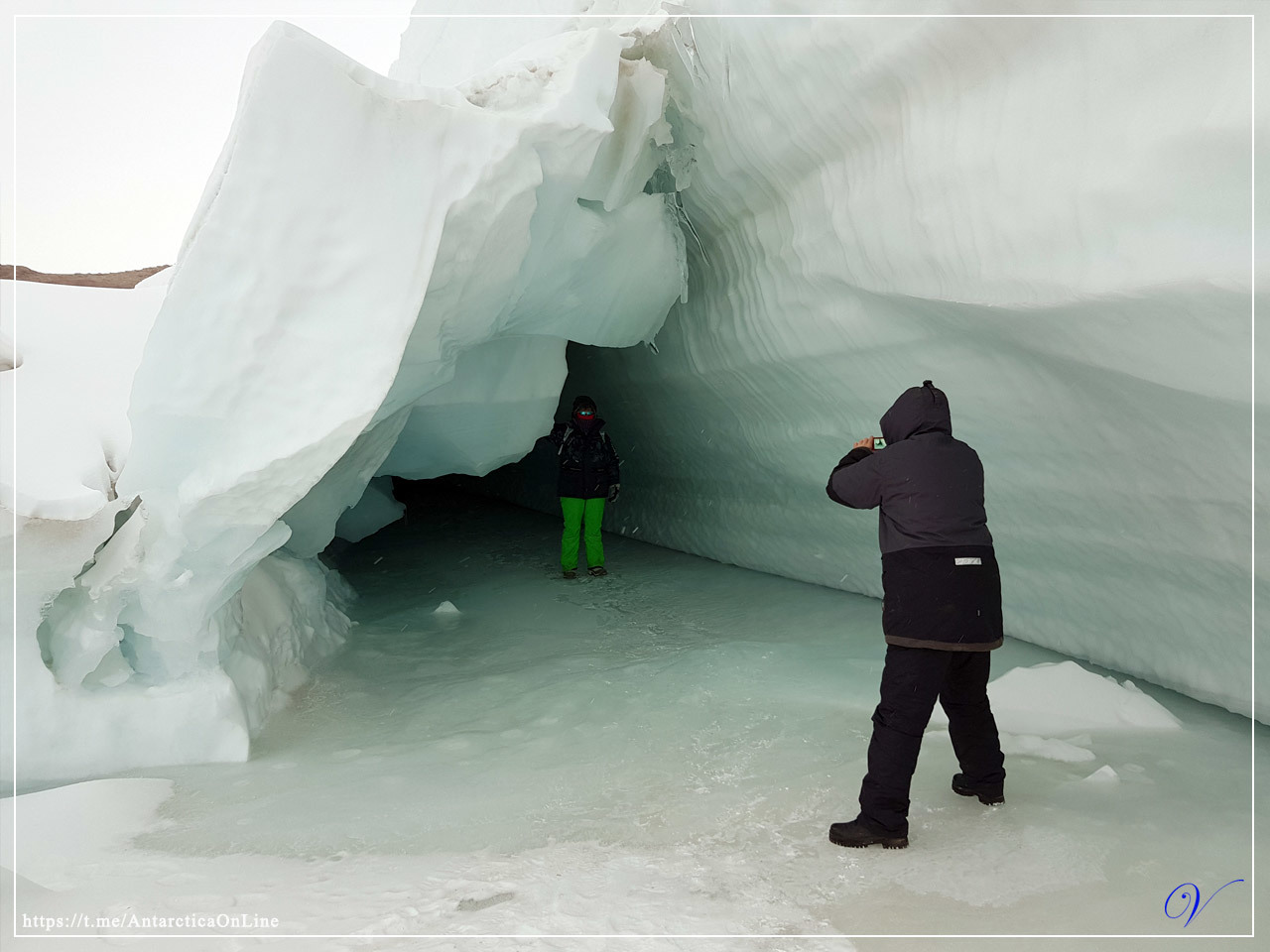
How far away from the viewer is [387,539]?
8.23 meters

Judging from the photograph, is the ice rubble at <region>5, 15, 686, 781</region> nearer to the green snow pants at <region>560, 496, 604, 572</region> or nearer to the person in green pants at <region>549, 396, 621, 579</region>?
the person in green pants at <region>549, 396, 621, 579</region>

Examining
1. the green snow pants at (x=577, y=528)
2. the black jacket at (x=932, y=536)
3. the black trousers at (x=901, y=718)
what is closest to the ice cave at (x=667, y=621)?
the black trousers at (x=901, y=718)

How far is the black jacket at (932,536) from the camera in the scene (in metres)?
2.37

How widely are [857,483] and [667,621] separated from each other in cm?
257

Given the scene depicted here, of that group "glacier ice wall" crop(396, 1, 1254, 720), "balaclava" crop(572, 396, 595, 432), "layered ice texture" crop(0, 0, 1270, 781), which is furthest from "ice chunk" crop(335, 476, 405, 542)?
"glacier ice wall" crop(396, 1, 1254, 720)

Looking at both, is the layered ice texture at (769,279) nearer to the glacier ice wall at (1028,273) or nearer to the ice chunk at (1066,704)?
the glacier ice wall at (1028,273)

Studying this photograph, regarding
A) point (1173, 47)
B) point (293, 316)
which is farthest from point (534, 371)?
point (1173, 47)

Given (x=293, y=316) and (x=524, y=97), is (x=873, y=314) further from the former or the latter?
(x=293, y=316)

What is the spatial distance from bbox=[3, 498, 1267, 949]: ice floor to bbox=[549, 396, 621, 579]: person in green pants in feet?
6.32

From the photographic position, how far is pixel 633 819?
8.42 feet

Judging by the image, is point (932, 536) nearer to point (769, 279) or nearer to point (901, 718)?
point (901, 718)

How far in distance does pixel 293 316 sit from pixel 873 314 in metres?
2.44

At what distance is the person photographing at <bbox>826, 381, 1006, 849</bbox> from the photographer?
7.62 ft

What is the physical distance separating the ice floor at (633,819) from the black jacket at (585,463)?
6.31 ft
